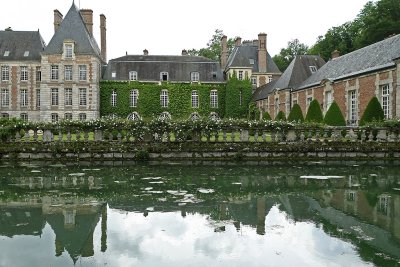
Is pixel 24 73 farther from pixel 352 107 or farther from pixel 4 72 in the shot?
pixel 352 107

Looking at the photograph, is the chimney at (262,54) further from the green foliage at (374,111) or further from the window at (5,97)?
the green foliage at (374,111)

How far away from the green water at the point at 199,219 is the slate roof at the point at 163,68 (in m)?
28.3

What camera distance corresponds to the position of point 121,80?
3506 centimetres

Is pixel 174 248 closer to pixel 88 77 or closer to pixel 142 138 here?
pixel 142 138

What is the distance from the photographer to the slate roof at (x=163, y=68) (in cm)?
3581

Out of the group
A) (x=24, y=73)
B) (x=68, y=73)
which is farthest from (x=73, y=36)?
(x=24, y=73)

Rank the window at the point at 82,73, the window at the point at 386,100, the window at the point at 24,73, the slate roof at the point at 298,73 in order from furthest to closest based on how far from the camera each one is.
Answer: the window at the point at 24,73 < the window at the point at 82,73 < the slate roof at the point at 298,73 < the window at the point at 386,100

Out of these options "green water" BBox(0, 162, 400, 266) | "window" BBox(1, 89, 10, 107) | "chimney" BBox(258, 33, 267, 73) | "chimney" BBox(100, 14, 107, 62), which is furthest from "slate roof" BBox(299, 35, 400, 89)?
"window" BBox(1, 89, 10, 107)

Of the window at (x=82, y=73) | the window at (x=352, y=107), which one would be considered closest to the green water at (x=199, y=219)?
the window at (x=352, y=107)

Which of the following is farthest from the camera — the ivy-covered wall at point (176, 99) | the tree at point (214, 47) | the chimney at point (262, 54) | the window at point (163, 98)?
the tree at point (214, 47)

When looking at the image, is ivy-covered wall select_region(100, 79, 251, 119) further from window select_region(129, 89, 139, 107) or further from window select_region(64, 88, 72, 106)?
window select_region(64, 88, 72, 106)

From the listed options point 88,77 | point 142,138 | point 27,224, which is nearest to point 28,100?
point 88,77

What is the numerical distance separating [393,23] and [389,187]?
107 ft

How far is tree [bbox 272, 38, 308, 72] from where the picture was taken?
5434 centimetres
